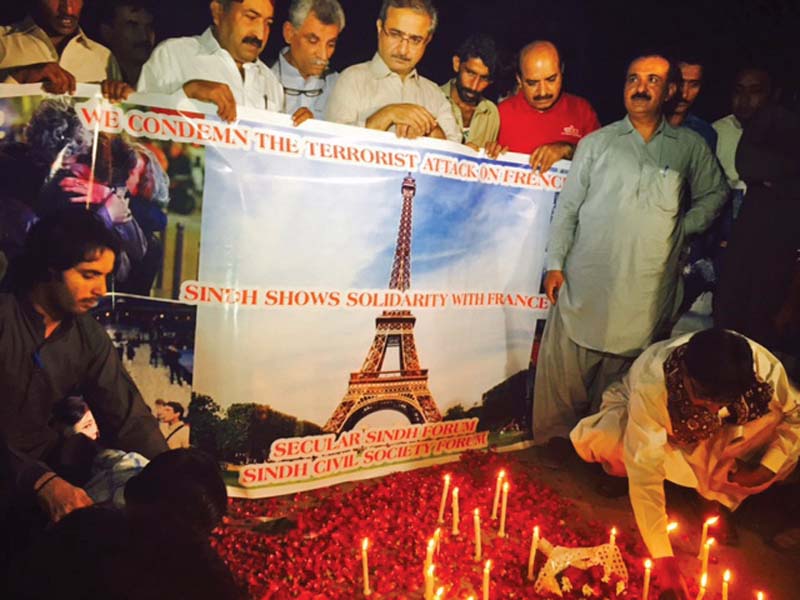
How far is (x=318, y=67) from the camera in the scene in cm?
414

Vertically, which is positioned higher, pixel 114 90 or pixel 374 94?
pixel 374 94

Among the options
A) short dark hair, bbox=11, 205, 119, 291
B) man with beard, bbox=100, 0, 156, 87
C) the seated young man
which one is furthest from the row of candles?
man with beard, bbox=100, 0, 156, 87

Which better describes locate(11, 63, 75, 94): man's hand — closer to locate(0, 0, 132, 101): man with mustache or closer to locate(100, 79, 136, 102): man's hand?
locate(0, 0, 132, 101): man with mustache

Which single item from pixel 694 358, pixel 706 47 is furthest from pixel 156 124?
pixel 706 47

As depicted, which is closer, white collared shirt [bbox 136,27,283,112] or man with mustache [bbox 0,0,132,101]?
man with mustache [bbox 0,0,132,101]

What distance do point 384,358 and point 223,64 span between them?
220 cm

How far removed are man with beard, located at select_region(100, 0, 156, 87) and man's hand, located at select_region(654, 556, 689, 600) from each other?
13.8 feet

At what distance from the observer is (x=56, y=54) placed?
134 inches

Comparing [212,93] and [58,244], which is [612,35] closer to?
[212,93]

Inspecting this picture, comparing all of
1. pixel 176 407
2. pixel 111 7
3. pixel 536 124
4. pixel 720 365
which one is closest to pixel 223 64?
pixel 111 7

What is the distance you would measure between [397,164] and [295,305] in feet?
3.94

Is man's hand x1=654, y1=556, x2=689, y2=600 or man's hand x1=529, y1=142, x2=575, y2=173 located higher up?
man's hand x1=529, y1=142, x2=575, y2=173

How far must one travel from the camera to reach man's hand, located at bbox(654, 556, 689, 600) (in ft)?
10.4

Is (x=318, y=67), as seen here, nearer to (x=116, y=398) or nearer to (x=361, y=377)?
(x=361, y=377)
